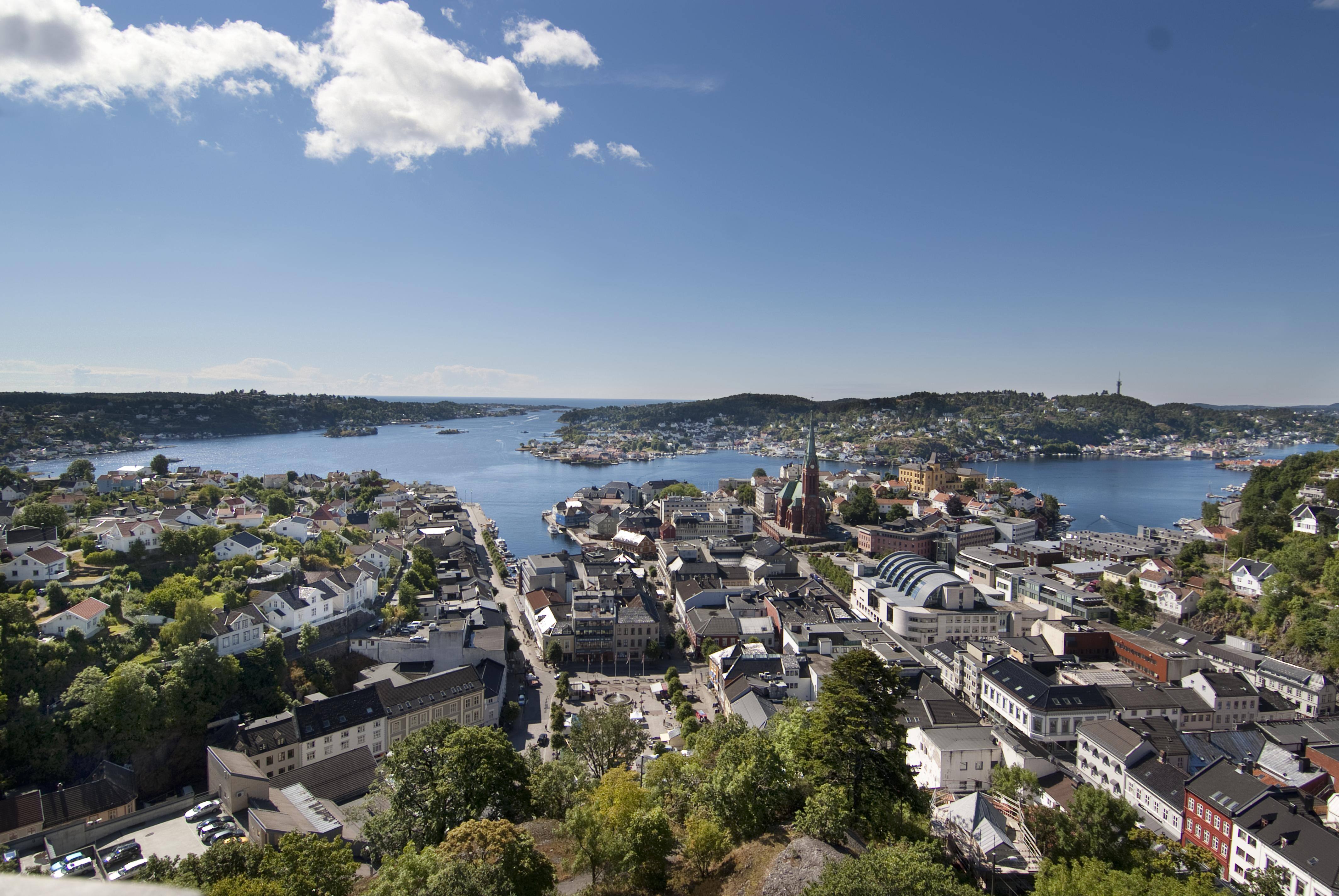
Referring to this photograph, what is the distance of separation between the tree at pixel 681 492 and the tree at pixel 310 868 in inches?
1480

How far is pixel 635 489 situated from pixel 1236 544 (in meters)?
33.1

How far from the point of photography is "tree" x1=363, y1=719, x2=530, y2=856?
9477 mm

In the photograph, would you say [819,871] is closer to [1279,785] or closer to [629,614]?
[1279,785]

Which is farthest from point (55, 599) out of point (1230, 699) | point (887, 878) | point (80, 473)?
point (1230, 699)

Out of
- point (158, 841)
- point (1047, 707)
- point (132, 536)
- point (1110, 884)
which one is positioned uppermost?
point (132, 536)

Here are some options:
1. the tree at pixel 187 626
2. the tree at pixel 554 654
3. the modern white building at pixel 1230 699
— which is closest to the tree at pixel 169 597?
the tree at pixel 187 626

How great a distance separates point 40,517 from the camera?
70.1ft

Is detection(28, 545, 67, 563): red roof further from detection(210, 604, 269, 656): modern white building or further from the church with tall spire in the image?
the church with tall spire

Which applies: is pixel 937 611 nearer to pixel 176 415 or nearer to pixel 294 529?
pixel 294 529

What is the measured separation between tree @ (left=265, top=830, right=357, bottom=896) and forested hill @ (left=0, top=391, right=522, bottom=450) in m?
68.9

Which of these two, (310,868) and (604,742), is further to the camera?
(604,742)

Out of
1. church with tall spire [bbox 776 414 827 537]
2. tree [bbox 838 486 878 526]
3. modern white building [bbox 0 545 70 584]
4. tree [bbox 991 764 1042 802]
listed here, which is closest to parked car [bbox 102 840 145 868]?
modern white building [bbox 0 545 70 584]

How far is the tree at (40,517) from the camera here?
21203 mm

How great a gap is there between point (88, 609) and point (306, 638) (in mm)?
4432
